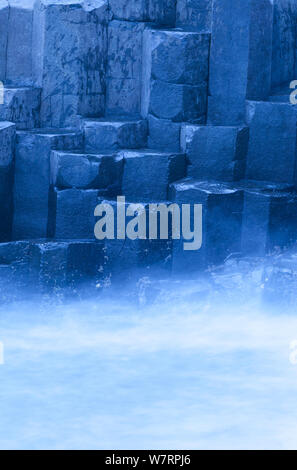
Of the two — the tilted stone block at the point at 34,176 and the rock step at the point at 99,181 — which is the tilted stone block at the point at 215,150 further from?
the tilted stone block at the point at 34,176

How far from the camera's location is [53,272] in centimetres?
693

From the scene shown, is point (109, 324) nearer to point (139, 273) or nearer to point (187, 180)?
point (139, 273)

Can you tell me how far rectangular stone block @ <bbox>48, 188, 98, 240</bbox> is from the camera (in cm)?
712

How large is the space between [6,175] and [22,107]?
1.80ft

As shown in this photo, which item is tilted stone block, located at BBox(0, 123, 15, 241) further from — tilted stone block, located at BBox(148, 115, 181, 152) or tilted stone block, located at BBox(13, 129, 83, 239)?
tilted stone block, located at BBox(148, 115, 181, 152)

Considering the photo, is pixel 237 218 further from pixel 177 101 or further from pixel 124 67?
pixel 124 67

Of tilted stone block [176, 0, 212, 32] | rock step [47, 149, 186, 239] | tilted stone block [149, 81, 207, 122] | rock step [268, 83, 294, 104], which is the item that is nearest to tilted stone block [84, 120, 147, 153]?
rock step [47, 149, 186, 239]

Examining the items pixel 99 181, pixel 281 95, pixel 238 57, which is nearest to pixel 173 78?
pixel 238 57

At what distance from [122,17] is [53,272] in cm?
211

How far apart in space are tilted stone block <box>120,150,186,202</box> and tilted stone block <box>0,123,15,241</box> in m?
0.84

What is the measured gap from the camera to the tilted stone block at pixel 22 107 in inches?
286

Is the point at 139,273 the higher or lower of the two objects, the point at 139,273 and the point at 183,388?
the higher

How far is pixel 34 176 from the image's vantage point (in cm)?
734
